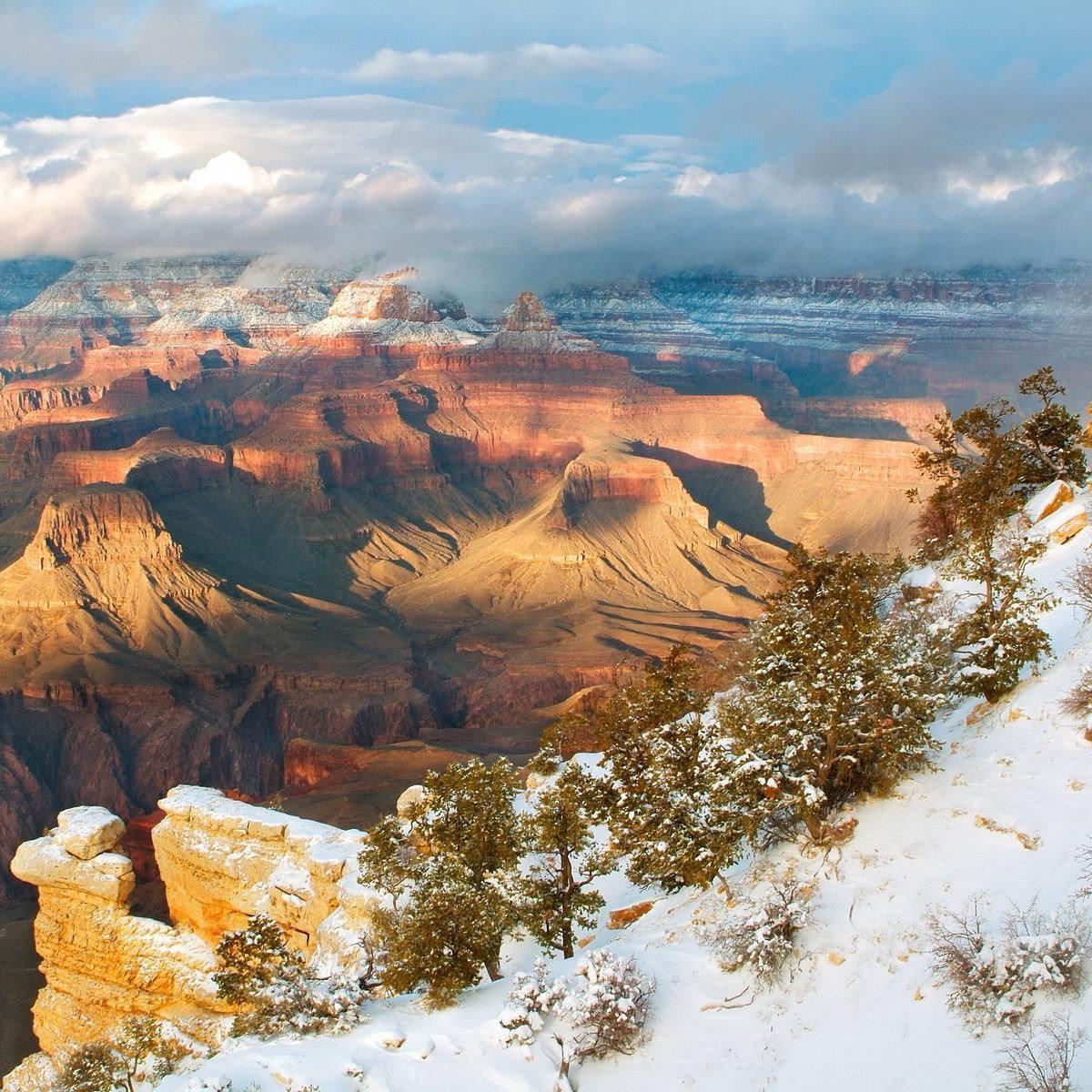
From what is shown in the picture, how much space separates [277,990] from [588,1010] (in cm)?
679

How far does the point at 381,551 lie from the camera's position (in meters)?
138

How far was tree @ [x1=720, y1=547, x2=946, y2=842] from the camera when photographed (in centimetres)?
2198

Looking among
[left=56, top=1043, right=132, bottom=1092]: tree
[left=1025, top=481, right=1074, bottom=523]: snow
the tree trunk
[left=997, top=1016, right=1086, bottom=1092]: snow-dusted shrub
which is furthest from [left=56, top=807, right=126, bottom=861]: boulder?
[left=1025, top=481, right=1074, bottom=523]: snow

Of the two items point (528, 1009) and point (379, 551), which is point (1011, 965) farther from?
point (379, 551)

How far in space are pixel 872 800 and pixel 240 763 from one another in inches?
2544

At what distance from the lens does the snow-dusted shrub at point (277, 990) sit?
21.3m

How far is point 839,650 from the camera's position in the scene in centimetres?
2230

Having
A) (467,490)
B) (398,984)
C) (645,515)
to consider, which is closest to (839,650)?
(398,984)

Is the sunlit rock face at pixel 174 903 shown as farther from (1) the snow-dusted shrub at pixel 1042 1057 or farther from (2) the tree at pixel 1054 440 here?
(2) the tree at pixel 1054 440

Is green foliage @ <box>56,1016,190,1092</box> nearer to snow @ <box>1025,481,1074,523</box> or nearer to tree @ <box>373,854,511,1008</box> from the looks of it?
tree @ <box>373,854,511,1008</box>

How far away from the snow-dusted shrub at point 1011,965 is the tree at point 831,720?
4.35 metres

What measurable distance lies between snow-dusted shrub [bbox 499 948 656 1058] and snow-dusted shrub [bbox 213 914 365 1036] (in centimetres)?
374

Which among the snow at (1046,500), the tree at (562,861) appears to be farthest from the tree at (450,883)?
the snow at (1046,500)

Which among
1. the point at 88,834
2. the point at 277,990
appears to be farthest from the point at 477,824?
Result: the point at 88,834
